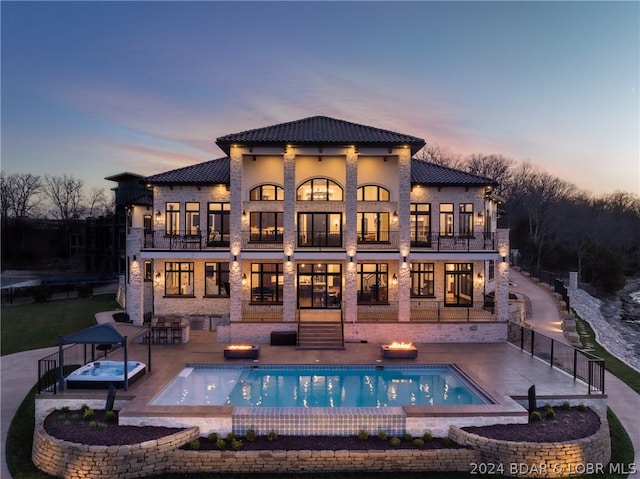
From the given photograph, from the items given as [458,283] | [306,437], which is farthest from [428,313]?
[306,437]

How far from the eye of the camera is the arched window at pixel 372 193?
19.6 meters

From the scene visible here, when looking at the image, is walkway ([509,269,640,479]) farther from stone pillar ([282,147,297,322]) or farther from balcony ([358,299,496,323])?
stone pillar ([282,147,297,322])

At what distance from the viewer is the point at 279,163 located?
19.4 meters

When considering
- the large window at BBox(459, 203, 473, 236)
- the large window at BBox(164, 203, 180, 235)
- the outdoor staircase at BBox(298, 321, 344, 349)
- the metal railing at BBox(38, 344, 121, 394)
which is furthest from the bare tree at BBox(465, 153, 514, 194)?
the metal railing at BBox(38, 344, 121, 394)

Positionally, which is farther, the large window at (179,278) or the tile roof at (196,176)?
the large window at (179,278)

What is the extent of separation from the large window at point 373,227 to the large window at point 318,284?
2145 mm

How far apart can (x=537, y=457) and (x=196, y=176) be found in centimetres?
1870

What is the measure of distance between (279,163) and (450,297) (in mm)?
11652

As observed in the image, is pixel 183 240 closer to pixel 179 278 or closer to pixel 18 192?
pixel 179 278

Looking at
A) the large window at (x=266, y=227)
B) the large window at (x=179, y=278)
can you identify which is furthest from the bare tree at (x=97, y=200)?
the large window at (x=266, y=227)

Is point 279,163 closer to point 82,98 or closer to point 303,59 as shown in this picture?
point 303,59

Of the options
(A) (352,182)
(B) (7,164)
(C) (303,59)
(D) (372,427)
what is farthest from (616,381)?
(B) (7,164)

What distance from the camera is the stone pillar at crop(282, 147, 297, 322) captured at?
17.8 meters

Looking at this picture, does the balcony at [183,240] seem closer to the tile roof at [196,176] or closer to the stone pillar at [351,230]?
the tile roof at [196,176]
